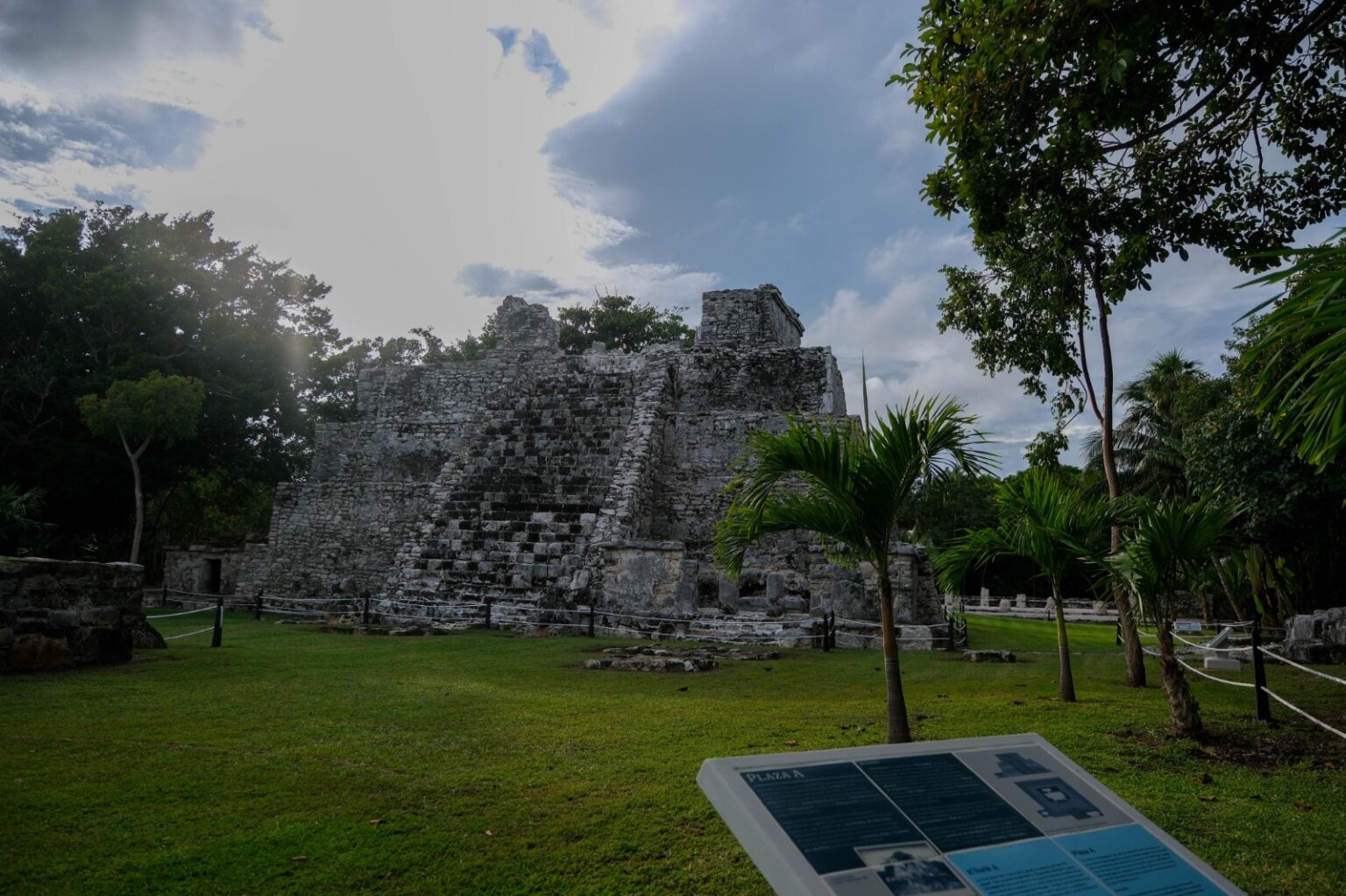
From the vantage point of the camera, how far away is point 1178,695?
5.07 metres

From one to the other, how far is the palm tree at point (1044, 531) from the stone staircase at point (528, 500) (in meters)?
7.11

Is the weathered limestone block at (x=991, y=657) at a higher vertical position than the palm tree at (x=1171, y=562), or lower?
lower

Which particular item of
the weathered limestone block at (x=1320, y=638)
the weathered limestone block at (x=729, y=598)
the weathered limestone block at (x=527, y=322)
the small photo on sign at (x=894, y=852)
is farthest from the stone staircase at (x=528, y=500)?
the small photo on sign at (x=894, y=852)

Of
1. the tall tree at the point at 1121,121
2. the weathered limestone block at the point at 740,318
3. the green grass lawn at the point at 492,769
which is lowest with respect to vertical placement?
the green grass lawn at the point at 492,769

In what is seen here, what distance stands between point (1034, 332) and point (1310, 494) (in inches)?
108

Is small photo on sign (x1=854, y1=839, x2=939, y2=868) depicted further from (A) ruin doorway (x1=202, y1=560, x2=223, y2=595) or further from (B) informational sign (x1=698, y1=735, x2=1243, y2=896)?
(A) ruin doorway (x1=202, y1=560, x2=223, y2=595)

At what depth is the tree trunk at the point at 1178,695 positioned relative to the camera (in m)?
4.99

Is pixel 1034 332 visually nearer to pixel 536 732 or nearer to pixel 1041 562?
pixel 1041 562

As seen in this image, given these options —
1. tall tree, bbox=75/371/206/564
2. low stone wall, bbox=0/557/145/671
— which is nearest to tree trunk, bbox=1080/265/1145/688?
low stone wall, bbox=0/557/145/671

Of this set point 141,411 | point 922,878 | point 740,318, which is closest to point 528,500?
point 740,318

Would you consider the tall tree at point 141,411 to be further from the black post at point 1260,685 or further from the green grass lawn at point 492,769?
the black post at point 1260,685

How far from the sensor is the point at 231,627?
11.7 metres

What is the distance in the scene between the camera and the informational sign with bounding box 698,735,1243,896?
69.7 inches

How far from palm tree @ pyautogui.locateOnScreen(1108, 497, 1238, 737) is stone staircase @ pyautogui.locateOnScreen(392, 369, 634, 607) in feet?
27.7
